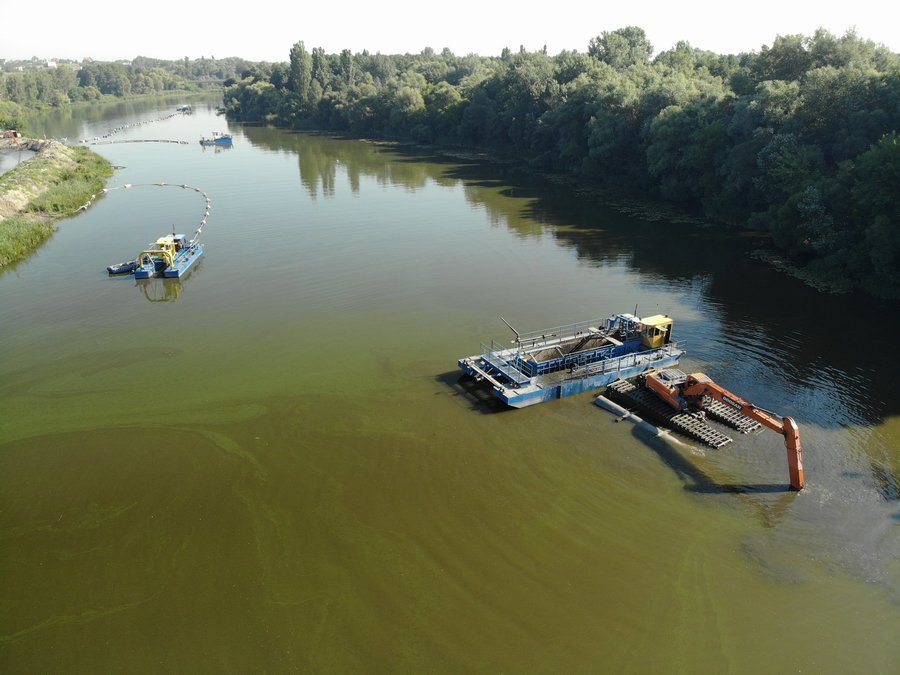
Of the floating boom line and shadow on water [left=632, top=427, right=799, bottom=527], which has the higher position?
shadow on water [left=632, top=427, right=799, bottom=527]

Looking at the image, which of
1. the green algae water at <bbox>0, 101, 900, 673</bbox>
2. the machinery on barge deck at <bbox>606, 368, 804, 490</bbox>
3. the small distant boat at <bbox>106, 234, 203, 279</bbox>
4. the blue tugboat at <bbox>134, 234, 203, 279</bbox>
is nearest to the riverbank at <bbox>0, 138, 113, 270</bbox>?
the green algae water at <bbox>0, 101, 900, 673</bbox>

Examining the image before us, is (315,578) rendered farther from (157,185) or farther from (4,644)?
(157,185)

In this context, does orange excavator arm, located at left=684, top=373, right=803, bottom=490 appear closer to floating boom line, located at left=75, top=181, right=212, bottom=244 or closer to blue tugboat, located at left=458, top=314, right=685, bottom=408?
blue tugboat, located at left=458, top=314, right=685, bottom=408

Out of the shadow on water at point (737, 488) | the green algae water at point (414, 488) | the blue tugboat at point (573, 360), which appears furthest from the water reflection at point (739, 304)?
the shadow on water at point (737, 488)

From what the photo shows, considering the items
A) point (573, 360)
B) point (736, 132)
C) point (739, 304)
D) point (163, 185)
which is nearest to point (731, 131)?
point (736, 132)

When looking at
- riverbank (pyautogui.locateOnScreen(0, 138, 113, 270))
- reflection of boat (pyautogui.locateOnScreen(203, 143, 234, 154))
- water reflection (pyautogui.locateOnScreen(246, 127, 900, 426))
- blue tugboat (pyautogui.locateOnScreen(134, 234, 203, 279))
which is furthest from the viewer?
reflection of boat (pyautogui.locateOnScreen(203, 143, 234, 154))

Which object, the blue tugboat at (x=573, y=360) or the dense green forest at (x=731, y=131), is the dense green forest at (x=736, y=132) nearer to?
the dense green forest at (x=731, y=131)

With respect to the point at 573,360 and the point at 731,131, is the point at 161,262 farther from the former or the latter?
the point at 731,131
